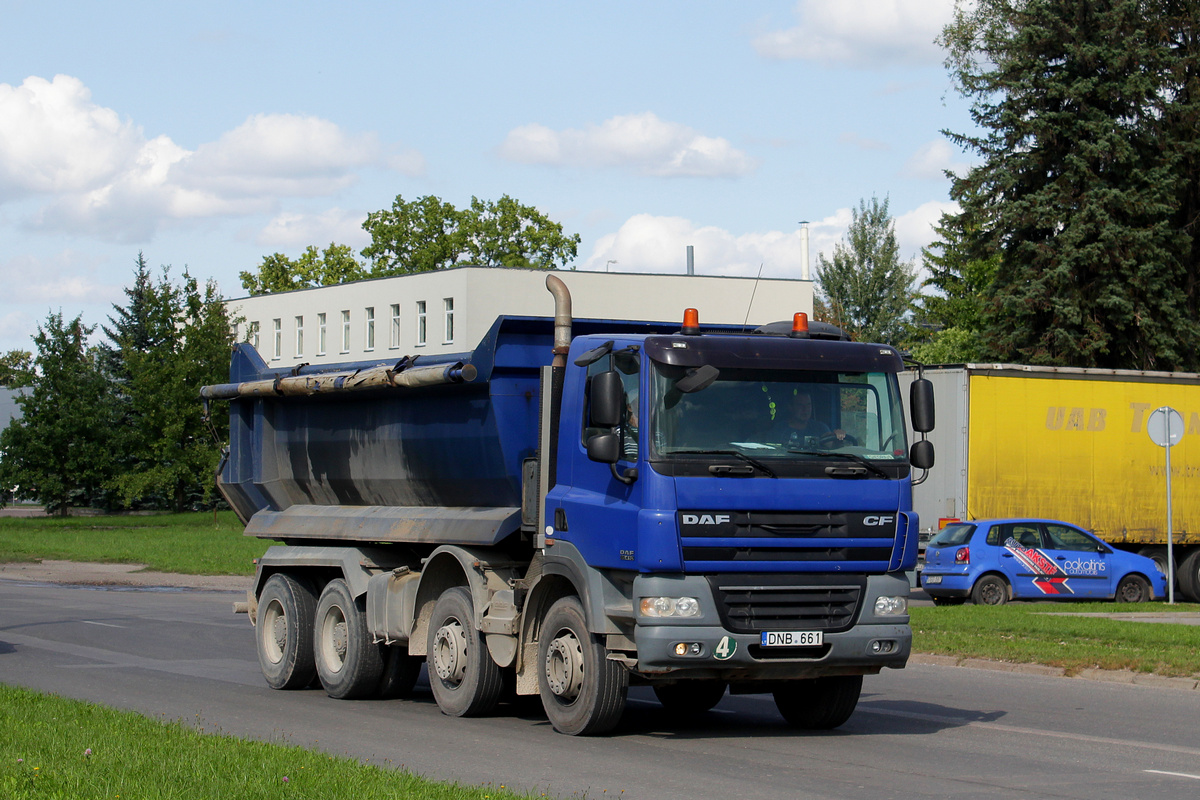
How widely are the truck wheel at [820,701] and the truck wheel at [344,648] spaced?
12.0 feet

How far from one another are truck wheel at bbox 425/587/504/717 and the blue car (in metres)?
13.3

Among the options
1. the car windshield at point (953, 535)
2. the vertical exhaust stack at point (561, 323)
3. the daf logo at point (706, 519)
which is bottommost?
the car windshield at point (953, 535)

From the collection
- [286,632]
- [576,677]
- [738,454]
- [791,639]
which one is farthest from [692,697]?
[286,632]

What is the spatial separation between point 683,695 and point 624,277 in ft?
185

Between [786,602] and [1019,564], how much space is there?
14.9 meters

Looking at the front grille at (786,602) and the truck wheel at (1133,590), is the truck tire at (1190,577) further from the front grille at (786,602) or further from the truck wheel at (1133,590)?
the front grille at (786,602)

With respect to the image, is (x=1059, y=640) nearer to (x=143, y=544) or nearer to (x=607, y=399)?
(x=607, y=399)

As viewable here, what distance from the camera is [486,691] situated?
11.3 m

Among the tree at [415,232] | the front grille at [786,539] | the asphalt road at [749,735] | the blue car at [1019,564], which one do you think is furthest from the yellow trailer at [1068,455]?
the tree at [415,232]

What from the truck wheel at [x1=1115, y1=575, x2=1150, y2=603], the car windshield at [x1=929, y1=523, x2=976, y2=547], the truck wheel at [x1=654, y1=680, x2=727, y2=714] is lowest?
the truck wheel at [x1=1115, y1=575, x2=1150, y2=603]

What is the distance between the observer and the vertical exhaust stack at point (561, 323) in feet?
35.6

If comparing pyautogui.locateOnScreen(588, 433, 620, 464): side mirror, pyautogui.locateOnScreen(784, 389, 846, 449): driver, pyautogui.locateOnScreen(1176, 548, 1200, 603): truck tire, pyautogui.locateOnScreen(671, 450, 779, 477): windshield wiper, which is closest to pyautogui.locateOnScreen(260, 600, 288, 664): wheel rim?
pyautogui.locateOnScreen(588, 433, 620, 464): side mirror

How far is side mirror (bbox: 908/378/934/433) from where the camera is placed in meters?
10.4

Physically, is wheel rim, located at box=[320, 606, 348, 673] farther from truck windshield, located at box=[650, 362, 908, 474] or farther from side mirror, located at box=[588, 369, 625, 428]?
truck windshield, located at box=[650, 362, 908, 474]
